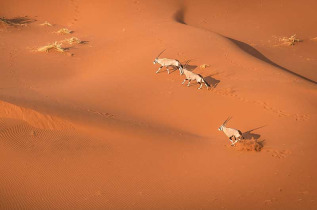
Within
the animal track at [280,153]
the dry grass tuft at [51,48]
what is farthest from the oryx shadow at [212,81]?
the dry grass tuft at [51,48]

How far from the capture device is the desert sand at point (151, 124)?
→ 5.18 m

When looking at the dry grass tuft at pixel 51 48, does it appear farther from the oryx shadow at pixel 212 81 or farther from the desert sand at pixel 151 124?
the oryx shadow at pixel 212 81

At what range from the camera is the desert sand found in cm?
518

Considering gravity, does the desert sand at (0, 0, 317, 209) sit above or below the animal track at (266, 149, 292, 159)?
below

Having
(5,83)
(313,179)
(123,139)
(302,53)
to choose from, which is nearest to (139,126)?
(123,139)

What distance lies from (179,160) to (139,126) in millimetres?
1670

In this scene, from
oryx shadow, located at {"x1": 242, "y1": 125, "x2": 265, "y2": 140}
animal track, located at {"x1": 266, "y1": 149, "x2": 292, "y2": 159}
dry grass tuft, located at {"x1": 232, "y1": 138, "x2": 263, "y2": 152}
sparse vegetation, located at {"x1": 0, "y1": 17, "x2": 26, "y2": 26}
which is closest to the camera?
animal track, located at {"x1": 266, "y1": 149, "x2": 292, "y2": 159}

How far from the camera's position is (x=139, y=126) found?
755cm

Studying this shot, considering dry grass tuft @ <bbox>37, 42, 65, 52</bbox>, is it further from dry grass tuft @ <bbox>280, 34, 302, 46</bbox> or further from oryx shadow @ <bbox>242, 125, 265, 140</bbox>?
dry grass tuft @ <bbox>280, 34, 302, 46</bbox>

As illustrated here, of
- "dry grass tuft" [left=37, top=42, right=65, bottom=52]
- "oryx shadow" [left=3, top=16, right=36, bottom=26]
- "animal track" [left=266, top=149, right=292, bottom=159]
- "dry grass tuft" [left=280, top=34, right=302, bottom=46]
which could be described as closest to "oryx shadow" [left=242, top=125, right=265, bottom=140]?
"animal track" [left=266, top=149, right=292, bottom=159]

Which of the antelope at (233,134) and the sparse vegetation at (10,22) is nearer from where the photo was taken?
the antelope at (233,134)

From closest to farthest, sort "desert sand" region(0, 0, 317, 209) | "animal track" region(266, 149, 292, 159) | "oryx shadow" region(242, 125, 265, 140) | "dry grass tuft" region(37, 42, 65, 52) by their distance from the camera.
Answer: "desert sand" region(0, 0, 317, 209) < "animal track" region(266, 149, 292, 159) < "oryx shadow" region(242, 125, 265, 140) < "dry grass tuft" region(37, 42, 65, 52)

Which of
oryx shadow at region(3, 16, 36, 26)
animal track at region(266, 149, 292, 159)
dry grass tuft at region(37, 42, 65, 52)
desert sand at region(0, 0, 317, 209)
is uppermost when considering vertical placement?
animal track at region(266, 149, 292, 159)

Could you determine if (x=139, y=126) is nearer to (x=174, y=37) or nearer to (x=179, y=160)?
(x=179, y=160)
